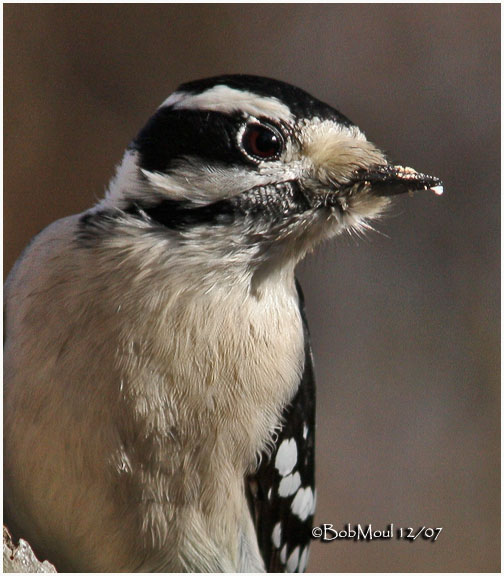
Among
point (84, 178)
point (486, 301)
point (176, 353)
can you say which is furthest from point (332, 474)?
point (176, 353)

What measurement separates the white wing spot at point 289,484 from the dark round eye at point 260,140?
0.89 meters

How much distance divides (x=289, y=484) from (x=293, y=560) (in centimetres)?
33

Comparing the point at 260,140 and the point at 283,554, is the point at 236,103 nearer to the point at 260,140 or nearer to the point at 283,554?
the point at 260,140

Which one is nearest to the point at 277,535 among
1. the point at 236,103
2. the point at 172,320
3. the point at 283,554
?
the point at 283,554

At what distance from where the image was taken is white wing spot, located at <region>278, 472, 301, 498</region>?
2151mm

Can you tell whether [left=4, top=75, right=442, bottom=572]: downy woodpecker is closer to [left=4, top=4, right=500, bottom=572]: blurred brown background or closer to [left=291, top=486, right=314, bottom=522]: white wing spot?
[left=291, top=486, right=314, bottom=522]: white wing spot

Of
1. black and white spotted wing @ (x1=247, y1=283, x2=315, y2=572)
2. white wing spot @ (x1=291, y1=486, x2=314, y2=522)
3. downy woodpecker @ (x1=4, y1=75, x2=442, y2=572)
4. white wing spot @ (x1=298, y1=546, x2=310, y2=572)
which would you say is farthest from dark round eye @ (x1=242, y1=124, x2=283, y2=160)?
white wing spot @ (x1=298, y1=546, x2=310, y2=572)

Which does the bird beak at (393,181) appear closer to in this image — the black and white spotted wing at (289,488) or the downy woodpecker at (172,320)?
the downy woodpecker at (172,320)

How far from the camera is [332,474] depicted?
13.1 ft

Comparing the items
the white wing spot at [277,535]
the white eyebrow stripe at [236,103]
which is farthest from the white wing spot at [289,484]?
the white eyebrow stripe at [236,103]

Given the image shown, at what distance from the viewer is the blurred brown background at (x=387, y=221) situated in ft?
10.8

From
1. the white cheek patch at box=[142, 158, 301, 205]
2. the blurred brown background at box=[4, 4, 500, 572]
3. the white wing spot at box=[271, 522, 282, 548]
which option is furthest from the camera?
the blurred brown background at box=[4, 4, 500, 572]

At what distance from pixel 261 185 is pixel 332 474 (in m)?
2.54

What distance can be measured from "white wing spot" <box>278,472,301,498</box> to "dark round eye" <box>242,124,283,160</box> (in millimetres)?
885
